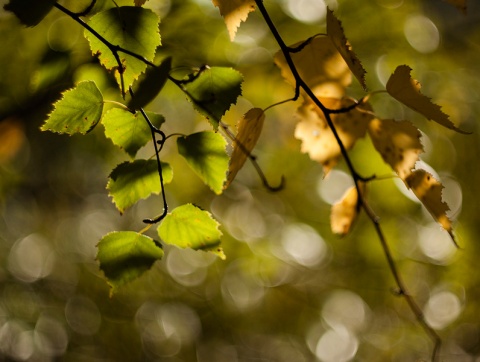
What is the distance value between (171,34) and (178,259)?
7.35 feet

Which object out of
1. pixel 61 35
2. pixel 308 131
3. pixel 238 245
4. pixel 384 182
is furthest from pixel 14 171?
pixel 308 131

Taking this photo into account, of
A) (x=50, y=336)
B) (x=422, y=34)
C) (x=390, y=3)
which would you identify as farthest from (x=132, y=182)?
(x=50, y=336)

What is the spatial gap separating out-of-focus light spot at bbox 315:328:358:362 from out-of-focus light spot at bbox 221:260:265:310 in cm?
69

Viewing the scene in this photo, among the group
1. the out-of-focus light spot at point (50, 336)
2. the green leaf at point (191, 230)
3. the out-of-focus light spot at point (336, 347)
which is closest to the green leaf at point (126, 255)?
the green leaf at point (191, 230)

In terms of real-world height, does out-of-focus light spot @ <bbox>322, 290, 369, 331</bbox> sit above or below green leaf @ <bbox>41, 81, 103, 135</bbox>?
below

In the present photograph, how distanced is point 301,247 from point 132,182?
2360mm

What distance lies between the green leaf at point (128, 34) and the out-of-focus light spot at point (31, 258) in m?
3.38

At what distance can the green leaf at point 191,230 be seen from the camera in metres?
0.57

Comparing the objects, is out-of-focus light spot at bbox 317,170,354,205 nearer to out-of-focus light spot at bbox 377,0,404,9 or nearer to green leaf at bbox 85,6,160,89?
out-of-focus light spot at bbox 377,0,404,9

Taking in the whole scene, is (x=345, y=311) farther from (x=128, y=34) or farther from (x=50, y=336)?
(x=128, y=34)

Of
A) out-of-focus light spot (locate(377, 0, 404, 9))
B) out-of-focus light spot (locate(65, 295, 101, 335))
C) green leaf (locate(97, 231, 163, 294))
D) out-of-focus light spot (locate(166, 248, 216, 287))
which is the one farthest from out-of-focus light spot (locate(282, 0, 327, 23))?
out-of-focus light spot (locate(65, 295, 101, 335))

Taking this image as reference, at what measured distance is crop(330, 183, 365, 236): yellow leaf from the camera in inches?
31.0

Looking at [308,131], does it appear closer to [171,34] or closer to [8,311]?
[171,34]

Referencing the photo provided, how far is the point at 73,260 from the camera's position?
3436 millimetres
